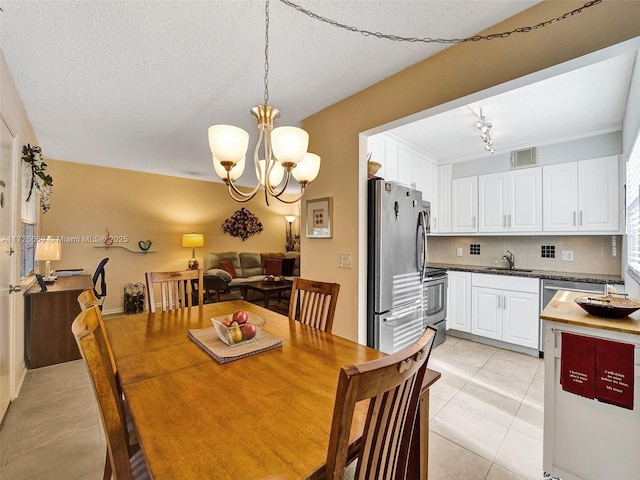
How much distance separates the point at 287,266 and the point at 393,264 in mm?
3962

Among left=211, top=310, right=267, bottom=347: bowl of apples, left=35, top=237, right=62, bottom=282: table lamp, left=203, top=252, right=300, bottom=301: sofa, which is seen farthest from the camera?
left=203, top=252, right=300, bottom=301: sofa

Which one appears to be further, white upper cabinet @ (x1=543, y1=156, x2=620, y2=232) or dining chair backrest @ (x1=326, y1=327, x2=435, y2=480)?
white upper cabinet @ (x1=543, y1=156, x2=620, y2=232)

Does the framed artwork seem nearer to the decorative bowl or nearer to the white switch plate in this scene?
the white switch plate

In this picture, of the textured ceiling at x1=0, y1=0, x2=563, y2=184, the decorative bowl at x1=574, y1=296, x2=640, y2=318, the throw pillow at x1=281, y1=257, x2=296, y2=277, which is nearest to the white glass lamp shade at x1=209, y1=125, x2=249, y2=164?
the textured ceiling at x1=0, y1=0, x2=563, y2=184

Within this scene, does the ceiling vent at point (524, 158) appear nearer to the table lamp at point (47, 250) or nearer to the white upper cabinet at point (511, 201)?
the white upper cabinet at point (511, 201)

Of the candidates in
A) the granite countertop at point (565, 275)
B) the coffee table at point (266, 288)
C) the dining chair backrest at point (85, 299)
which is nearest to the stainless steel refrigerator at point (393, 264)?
the granite countertop at point (565, 275)

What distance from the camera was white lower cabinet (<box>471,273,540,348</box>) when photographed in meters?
3.18

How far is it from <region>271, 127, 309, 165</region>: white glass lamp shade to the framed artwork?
1211mm

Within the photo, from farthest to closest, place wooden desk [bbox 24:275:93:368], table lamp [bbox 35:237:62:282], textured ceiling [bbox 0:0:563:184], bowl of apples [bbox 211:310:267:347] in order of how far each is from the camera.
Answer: table lamp [bbox 35:237:62:282] < wooden desk [bbox 24:275:93:368] < textured ceiling [bbox 0:0:563:184] < bowl of apples [bbox 211:310:267:347]

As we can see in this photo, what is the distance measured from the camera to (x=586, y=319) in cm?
150

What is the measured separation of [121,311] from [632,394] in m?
6.16

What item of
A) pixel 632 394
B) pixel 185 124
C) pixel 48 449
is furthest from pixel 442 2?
pixel 48 449

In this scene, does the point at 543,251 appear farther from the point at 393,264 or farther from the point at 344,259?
the point at 344,259

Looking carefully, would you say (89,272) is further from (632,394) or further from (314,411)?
(632,394)
